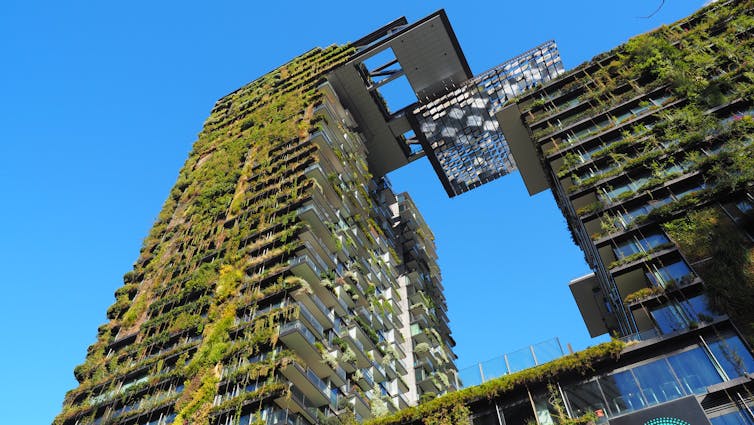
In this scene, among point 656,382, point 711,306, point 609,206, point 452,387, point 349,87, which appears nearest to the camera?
point 656,382

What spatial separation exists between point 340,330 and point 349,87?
3455 cm

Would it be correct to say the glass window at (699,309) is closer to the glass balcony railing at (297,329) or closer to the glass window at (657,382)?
the glass window at (657,382)

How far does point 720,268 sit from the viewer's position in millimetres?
25641

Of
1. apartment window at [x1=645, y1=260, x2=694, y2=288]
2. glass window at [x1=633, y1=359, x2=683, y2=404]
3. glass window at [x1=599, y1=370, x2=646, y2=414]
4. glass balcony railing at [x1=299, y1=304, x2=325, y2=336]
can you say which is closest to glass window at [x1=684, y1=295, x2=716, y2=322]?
apartment window at [x1=645, y1=260, x2=694, y2=288]

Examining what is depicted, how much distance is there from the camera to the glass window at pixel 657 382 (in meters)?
22.3

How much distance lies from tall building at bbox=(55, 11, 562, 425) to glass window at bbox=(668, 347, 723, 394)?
10.6 metres

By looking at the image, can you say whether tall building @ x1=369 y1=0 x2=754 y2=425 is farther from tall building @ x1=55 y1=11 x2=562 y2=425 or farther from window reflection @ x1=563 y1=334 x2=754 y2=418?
tall building @ x1=55 y1=11 x2=562 y2=425

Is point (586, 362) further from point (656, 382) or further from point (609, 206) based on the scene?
point (609, 206)

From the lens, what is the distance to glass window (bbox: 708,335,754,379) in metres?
21.7

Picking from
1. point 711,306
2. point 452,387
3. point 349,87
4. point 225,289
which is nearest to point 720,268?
point 711,306

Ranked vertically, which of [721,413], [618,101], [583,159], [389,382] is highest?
[618,101]

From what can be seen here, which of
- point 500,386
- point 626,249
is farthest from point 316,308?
point 626,249

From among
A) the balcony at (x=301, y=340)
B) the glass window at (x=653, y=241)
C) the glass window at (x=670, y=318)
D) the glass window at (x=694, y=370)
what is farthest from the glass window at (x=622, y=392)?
the balcony at (x=301, y=340)

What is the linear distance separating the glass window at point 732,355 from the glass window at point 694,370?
1.32 feet
